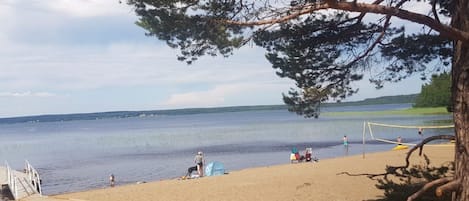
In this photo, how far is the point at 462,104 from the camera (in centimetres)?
547

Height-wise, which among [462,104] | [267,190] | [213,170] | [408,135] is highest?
[462,104]

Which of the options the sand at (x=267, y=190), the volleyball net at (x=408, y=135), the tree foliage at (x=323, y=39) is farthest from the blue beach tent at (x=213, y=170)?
the tree foliage at (x=323, y=39)

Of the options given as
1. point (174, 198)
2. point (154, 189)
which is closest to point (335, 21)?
point (174, 198)

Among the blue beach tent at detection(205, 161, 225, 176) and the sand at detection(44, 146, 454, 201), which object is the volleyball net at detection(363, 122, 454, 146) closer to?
the blue beach tent at detection(205, 161, 225, 176)

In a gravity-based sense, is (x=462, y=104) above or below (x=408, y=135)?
above

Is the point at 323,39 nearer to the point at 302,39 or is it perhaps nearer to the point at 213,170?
the point at 302,39

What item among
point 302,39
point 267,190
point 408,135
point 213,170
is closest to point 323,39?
point 302,39

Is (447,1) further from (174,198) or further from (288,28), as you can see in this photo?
(174,198)

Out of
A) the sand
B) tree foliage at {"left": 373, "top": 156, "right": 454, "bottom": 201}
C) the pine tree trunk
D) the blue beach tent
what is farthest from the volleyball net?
the pine tree trunk

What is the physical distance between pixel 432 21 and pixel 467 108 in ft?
3.06

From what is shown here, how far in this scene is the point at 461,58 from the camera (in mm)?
5535

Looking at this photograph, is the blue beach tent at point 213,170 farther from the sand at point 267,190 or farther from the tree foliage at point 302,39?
the tree foliage at point 302,39

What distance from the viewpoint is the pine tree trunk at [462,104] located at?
542 centimetres

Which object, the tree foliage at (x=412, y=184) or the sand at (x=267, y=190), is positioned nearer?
the tree foliage at (x=412, y=184)
